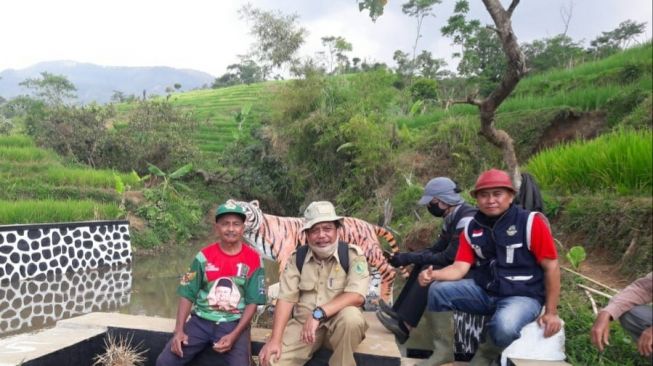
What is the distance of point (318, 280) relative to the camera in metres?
2.96

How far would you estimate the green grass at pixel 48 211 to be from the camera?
32.8 ft

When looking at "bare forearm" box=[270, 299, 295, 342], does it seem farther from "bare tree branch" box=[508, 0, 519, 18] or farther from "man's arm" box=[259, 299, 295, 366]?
"bare tree branch" box=[508, 0, 519, 18]

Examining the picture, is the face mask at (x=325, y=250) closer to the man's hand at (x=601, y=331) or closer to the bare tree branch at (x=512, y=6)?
the man's hand at (x=601, y=331)

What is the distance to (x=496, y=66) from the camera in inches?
689

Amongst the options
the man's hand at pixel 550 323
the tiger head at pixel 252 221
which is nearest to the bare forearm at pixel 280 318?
the man's hand at pixel 550 323

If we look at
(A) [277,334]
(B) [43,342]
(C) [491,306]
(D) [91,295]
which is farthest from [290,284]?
(D) [91,295]

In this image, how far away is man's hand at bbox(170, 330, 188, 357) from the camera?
2.86 m

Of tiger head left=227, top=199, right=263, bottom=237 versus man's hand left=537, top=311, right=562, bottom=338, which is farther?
tiger head left=227, top=199, right=263, bottom=237

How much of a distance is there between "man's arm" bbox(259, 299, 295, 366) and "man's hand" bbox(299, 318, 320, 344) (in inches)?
6.1

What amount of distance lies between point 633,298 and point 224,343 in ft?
6.96

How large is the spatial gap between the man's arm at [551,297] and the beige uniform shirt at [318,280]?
0.97 meters

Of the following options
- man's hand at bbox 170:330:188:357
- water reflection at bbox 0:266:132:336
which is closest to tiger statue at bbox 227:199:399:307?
man's hand at bbox 170:330:188:357

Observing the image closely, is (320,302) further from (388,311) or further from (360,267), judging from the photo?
(388,311)

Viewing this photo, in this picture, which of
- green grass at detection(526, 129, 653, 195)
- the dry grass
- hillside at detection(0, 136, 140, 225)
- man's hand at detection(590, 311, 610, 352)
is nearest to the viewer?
man's hand at detection(590, 311, 610, 352)
